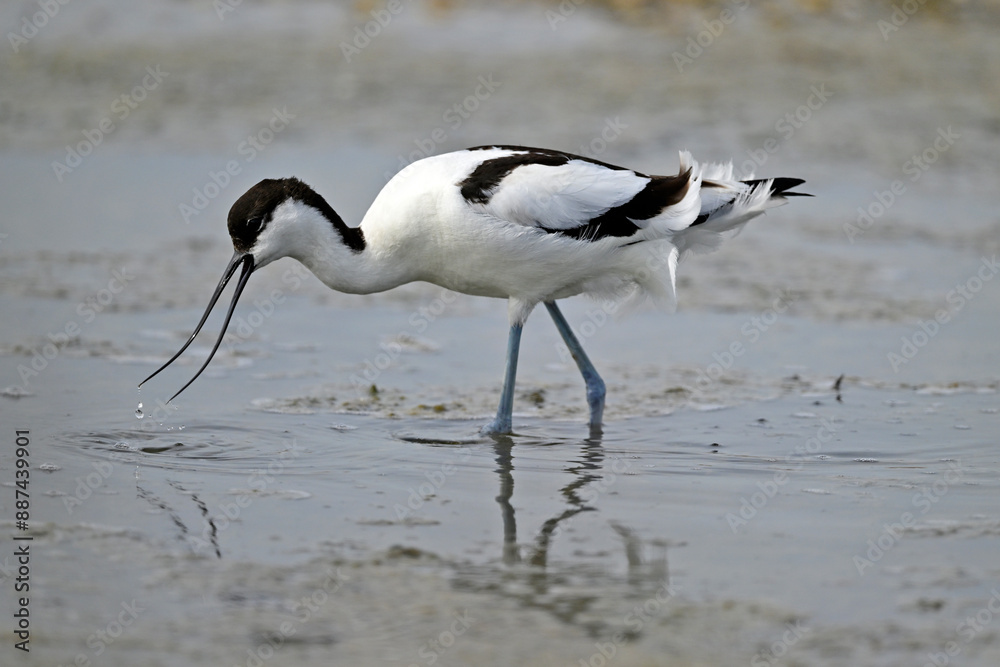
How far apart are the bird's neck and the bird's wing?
498 millimetres

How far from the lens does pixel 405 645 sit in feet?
12.3

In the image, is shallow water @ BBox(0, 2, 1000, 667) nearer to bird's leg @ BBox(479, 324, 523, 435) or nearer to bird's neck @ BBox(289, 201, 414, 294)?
bird's leg @ BBox(479, 324, 523, 435)

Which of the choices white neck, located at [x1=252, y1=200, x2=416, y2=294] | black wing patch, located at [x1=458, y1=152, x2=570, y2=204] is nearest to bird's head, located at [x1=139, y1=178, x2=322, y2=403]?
white neck, located at [x1=252, y1=200, x2=416, y2=294]

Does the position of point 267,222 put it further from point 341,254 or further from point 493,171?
point 493,171

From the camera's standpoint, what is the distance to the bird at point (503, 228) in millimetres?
5824

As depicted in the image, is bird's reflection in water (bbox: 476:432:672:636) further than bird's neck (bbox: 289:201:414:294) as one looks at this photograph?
No

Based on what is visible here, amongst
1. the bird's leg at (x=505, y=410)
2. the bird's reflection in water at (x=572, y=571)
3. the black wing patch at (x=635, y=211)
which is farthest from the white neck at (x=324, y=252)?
the bird's reflection in water at (x=572, y=571)

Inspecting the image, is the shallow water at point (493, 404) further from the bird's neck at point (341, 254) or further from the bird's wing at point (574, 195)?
the bird's wing at point (574, 195)

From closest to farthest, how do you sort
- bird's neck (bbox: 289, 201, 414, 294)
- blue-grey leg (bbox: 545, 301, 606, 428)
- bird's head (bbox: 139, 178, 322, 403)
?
1. bird's head (bbox: 139, 178, 322, 403)
2. bird's neck (bbox: 289, 201, 414, 294)
3. blue-grey leg (bbox: 545, 301, 606, 428)

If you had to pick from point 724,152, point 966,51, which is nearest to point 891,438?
point 724,152

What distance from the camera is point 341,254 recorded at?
5.96 m

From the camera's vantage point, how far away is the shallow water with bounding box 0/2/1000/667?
13.0ft

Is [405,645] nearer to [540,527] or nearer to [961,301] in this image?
[540,527]

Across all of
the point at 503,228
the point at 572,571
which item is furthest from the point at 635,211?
the point at 572,571
